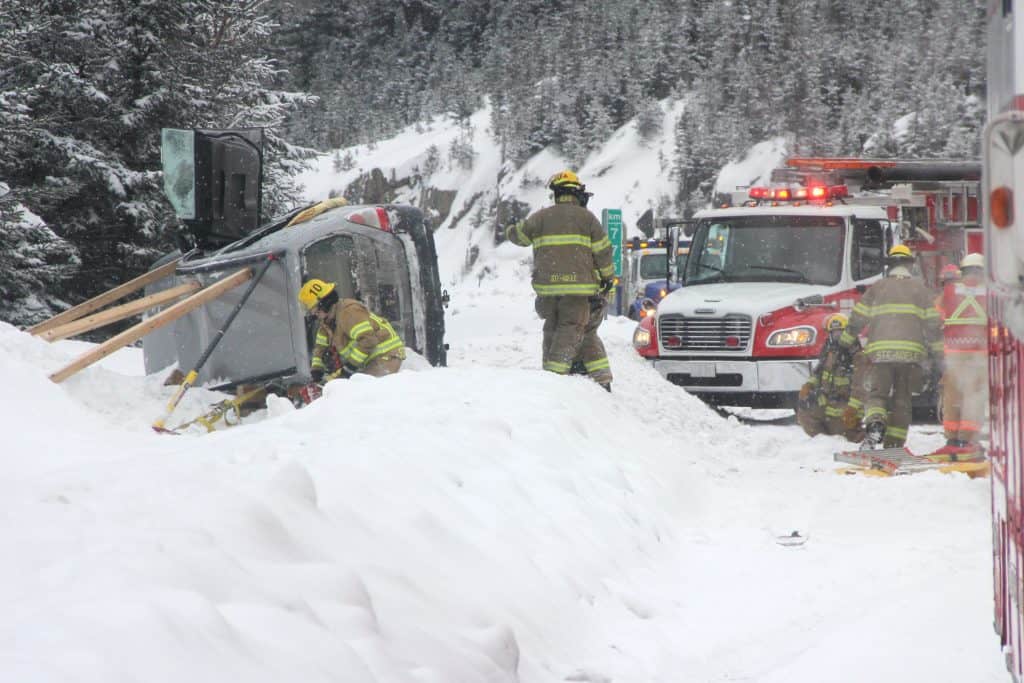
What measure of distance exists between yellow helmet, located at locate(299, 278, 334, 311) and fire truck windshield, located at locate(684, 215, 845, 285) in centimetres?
558

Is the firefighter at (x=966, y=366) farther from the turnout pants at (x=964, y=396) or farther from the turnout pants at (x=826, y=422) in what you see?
the turnout pants at (x=826, y=422)

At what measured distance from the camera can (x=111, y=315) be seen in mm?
10758

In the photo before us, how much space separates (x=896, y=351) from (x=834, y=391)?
3.52ft

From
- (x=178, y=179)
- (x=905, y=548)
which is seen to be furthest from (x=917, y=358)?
(x=178, y=179)

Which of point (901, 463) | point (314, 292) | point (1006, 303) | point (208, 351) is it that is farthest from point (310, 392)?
point (1006, 303)

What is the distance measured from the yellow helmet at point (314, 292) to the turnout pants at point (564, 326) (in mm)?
1846

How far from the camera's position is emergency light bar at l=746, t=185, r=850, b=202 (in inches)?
547

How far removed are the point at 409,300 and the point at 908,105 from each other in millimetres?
45698

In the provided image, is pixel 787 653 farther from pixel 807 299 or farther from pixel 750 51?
pixel 750 51

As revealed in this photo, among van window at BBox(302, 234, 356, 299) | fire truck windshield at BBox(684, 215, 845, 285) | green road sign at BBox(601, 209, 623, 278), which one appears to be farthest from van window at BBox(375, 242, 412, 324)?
green road sign at BBox(601, 209, 623, 278)

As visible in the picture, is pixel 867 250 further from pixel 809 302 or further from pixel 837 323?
pixel 837 323

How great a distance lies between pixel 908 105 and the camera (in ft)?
174

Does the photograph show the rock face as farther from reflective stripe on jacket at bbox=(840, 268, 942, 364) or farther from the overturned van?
reflective stripe on jacket at bbox=(840, 268, 942, 364)

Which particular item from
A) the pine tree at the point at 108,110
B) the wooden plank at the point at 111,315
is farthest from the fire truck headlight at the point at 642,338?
the pine tree at the point at 108,110
